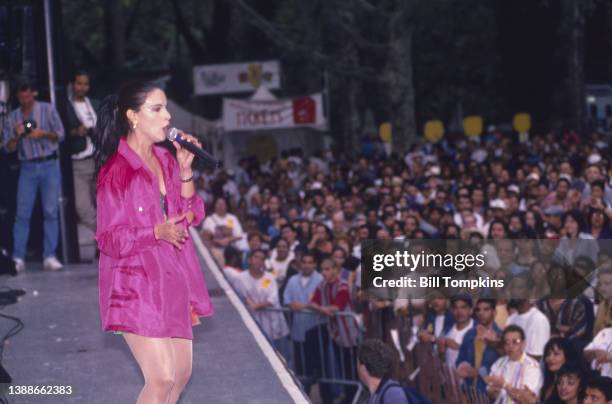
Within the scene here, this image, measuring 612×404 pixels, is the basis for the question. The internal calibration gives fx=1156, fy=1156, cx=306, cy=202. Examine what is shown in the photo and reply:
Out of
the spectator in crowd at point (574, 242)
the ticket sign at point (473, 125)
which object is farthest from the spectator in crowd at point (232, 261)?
the ticket sign at point (473, 125)

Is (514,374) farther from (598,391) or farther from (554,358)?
(598,391)

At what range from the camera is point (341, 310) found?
11.2 m

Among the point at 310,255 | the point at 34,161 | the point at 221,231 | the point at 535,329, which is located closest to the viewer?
the point at 535,329

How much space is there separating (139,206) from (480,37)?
38.1m

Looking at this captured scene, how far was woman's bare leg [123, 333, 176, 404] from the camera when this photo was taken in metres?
4.64

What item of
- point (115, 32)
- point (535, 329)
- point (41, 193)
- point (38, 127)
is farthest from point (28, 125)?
point (115, 32)

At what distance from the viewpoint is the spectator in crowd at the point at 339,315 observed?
1102 centimetres

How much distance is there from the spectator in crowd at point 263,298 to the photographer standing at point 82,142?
5.70ft

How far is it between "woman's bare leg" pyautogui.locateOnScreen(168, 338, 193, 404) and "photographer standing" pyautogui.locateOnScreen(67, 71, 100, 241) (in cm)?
475

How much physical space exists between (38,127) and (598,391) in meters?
4.69

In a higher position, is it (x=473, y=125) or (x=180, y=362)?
(x=473, y=125)

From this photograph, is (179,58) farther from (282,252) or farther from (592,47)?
(282,252)

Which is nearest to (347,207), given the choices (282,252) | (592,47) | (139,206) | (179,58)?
(282,252)

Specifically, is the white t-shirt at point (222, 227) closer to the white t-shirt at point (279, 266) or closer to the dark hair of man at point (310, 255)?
the white t-shirt at point (279, 266)
